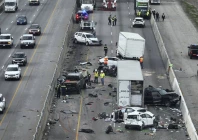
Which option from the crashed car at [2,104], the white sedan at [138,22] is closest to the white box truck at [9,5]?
the white sedan at [138,22]

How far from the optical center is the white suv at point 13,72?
76062mm

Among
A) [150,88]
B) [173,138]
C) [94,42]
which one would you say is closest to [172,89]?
[150,88]

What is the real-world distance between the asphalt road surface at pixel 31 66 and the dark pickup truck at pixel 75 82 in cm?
242

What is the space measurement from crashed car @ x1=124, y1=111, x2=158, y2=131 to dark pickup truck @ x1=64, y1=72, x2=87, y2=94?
36.1ft

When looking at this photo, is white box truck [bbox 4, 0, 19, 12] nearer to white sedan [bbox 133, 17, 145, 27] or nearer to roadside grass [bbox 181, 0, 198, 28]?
white sedan [bbox 133, 17, 145, 27]

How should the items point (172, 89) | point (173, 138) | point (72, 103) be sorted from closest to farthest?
point (173, 138), point (72, 103), point (172, 89)

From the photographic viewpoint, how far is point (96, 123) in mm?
61594

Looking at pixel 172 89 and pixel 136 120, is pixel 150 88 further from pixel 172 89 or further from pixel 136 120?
pixel 136 120

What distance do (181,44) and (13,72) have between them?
32.1 metres

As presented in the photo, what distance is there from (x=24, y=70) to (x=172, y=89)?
58.2ft

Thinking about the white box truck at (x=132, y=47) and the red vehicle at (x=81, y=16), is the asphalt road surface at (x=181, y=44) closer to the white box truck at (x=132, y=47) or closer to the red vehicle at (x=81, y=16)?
the white box truck at (x=132, y=47)

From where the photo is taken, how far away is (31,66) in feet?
277

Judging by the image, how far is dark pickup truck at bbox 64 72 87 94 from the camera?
2790 inches

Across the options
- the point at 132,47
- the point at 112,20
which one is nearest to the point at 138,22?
the point at 112,20
